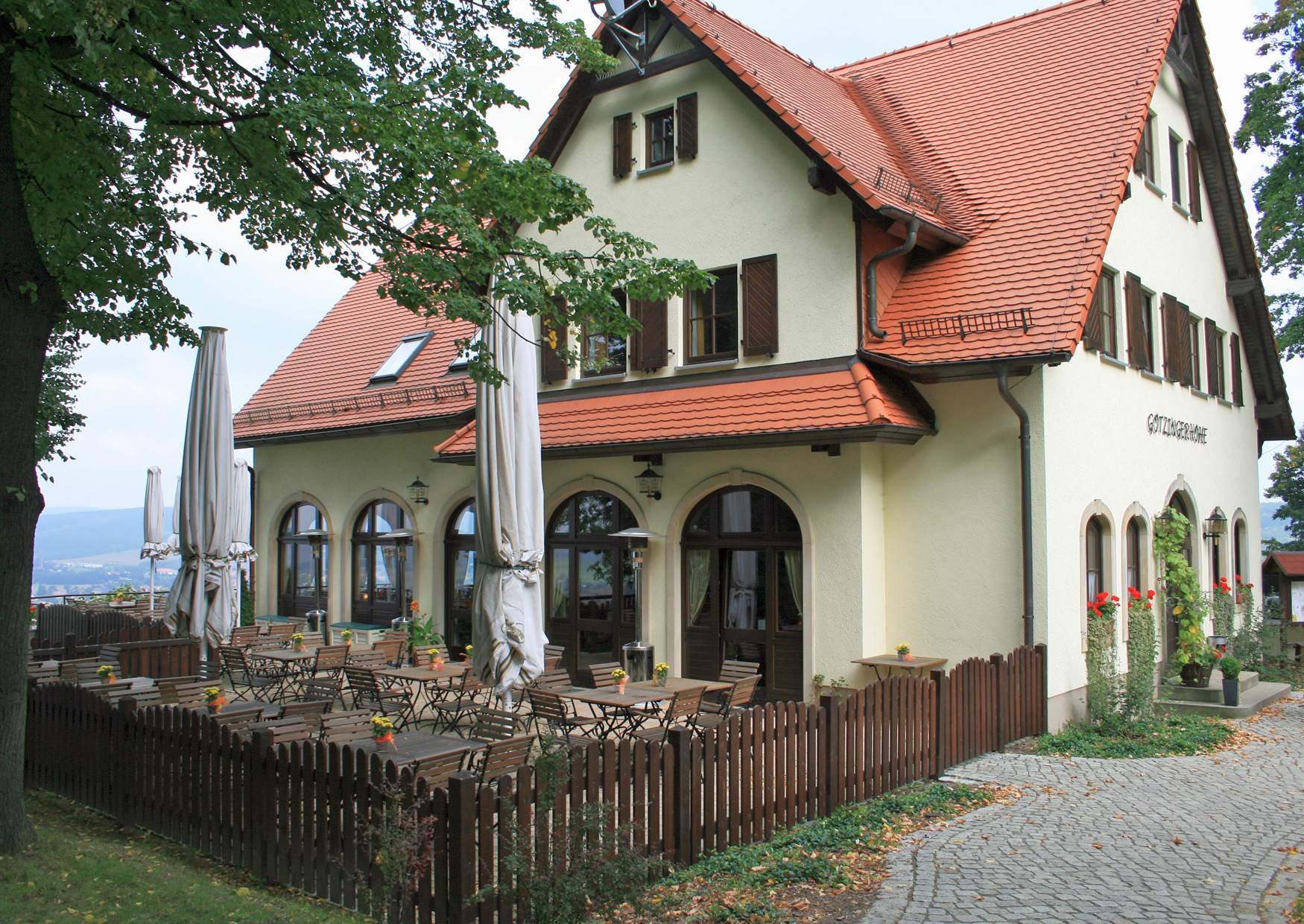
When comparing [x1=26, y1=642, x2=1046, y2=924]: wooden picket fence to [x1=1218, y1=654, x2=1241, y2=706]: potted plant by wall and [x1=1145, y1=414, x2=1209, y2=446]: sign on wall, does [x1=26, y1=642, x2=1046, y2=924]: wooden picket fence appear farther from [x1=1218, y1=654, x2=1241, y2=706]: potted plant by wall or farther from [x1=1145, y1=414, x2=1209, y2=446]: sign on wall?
[x1=1145, y1=414, x2=1209, y2=446]: sign on wall

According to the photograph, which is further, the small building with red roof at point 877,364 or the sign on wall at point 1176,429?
the sign on wall at point 1176,429

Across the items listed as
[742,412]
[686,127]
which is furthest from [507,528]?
[686,127]

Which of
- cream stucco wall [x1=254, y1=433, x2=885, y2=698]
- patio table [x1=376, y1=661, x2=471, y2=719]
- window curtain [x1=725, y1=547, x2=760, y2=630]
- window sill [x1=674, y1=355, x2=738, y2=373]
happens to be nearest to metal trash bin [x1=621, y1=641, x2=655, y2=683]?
cream stucco wall [x1=254, y1=433, x2=885, y2=698]

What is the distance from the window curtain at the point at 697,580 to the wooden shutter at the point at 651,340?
274 cm

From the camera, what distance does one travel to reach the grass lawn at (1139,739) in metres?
11.2

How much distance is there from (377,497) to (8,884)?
12.9 meters

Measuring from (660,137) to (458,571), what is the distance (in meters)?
7.88

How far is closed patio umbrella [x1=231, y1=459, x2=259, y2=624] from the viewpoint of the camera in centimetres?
1727

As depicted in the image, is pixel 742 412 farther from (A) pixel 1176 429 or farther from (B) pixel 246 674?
(A) pixel 1176 429

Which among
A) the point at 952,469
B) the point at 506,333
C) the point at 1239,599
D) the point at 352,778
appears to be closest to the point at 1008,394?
the point at 952,469

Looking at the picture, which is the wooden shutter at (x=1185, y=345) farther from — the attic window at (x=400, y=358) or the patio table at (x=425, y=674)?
the attic window at (x=400, y=358)

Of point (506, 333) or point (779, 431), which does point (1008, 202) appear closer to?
point (779, 431)

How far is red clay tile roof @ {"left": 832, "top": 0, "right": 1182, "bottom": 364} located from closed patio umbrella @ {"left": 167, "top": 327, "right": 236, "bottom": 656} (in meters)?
8.07

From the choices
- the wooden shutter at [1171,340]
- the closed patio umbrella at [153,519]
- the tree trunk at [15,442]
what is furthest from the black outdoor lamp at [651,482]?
the closed patio umbrella at [153,519]
